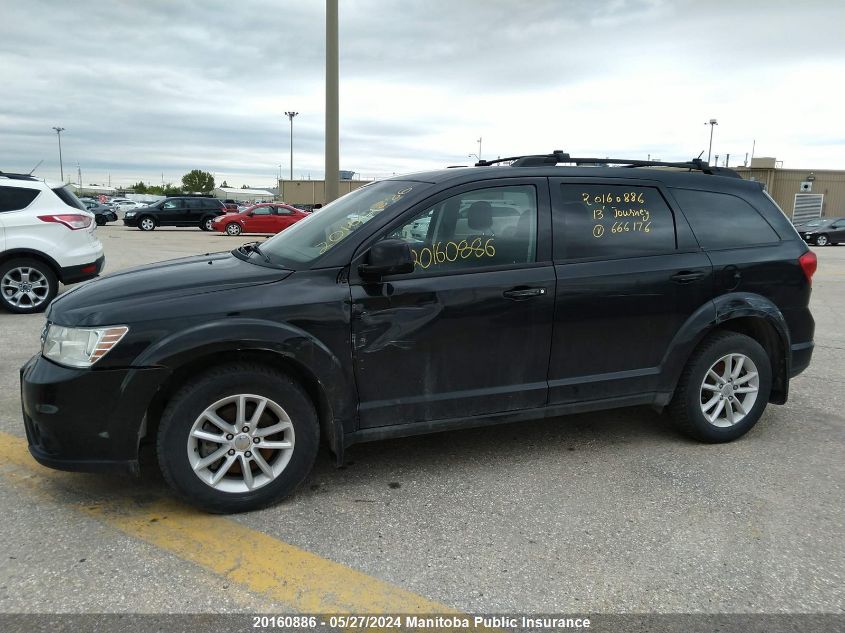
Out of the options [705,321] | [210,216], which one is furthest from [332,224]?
[210,216]

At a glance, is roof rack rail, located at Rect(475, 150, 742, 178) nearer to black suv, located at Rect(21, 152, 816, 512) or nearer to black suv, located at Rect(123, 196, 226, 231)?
black suv, located at Rect(21, 152, 816, 512)

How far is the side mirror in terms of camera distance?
3170mm

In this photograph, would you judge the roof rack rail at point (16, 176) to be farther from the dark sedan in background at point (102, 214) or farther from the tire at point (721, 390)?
the dark sedan in background at point (102, 214)

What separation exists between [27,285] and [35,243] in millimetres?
557

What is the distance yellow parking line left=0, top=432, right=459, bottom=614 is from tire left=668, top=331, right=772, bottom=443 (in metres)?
2.29

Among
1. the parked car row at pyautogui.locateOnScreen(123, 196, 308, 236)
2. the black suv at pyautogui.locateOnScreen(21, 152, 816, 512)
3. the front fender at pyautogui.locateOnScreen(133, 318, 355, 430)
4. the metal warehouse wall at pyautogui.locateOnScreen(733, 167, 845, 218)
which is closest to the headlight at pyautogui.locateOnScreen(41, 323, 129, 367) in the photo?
the black suv at pyautogui.locateOnScreen(21, 152, 816, 512)

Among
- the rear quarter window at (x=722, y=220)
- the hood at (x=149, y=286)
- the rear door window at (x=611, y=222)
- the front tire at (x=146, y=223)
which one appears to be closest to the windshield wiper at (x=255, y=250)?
the hood at (x=149, y=286)

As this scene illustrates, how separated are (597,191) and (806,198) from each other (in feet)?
157

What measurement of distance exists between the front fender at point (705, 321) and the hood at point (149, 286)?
2.34 meters

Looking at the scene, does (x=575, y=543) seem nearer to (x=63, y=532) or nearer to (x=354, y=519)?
(x=354, y=519)

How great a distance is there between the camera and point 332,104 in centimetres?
1302

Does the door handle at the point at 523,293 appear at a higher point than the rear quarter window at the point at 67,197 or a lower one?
lower

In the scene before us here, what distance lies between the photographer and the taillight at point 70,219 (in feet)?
27.1

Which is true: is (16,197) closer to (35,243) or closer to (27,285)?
(35,243)
